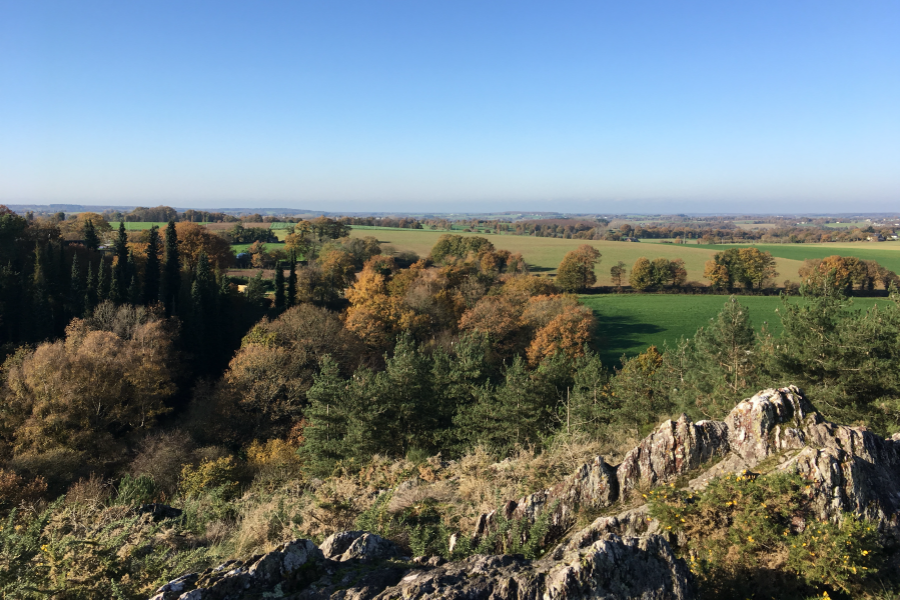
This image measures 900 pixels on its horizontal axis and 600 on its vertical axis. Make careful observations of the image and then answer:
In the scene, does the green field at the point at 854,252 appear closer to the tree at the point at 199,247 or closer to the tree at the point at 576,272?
the tree at the point at 576,272

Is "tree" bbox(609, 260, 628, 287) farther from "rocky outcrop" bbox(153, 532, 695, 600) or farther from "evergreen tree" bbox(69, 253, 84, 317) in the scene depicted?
"rocky outcrop" bbox(153, 532, 695, 600)

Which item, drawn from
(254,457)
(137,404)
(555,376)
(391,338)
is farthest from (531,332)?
(137,404)

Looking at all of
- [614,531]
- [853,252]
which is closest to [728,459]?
[614,531]

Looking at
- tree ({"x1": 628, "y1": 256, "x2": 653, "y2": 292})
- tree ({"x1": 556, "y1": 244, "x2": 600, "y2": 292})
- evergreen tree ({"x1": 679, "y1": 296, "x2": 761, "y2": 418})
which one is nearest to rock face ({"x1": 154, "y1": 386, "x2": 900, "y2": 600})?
evergreen tree ({"x1": 679, "y1": 296, "x2": 761, "y2": 418})

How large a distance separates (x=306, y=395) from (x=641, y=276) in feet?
192

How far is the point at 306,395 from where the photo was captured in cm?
2500

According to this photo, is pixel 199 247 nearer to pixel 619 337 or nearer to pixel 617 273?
pixel 619 337

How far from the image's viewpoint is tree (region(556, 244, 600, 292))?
69750 millimetres

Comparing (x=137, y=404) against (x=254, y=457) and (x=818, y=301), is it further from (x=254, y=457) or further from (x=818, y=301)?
(x=818, y=301)

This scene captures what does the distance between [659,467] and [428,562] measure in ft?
13.3

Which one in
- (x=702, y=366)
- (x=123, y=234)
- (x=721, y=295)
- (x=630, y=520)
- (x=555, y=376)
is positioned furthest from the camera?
(x=721, y=295)

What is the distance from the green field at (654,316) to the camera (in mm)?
50031

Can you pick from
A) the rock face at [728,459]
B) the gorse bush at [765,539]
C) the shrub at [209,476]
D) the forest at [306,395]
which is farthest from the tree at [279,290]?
the gorse bush at [765,539]

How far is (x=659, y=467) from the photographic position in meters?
8.20
